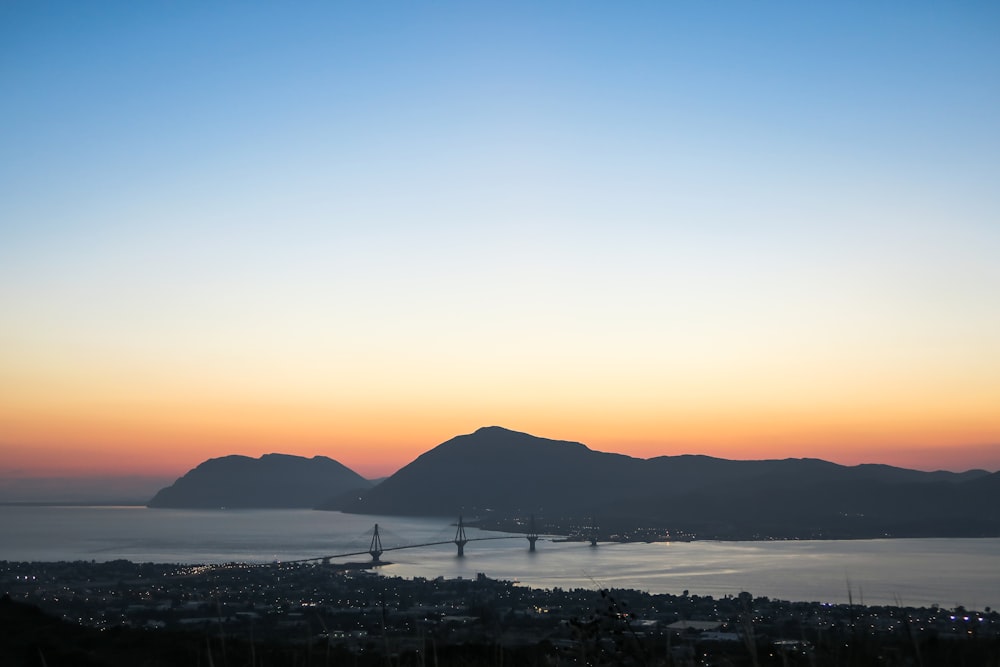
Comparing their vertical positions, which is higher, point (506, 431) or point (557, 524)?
point (506, 431)

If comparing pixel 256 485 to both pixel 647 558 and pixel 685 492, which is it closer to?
pixel 685 492

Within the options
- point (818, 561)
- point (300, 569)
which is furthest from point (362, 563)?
point (818, 561)

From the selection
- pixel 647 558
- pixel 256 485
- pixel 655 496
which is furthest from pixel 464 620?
pixel 256 485

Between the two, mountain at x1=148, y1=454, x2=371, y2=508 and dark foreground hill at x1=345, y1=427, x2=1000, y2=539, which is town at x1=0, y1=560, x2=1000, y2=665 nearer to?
dark foreground hill at x1=345, y1=427, x2=1000, y2=539

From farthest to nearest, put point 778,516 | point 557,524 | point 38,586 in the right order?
1. point 557,524
2. point 778,516
3. point 38,586

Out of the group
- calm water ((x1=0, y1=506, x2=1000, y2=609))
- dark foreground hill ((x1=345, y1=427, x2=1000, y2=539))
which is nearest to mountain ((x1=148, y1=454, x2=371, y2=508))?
dark foreground hill ((x1=345, y1=427, x2=1000, y2=539))

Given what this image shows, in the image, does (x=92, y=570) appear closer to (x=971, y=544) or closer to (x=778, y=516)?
(x=971, y=544)

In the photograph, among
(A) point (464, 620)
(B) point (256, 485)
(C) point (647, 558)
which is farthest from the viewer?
(B) point (256, 485)
